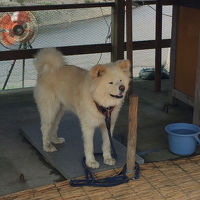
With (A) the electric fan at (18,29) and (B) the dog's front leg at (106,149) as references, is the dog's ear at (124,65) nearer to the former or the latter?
(B) the dog's front leg at (106,149)

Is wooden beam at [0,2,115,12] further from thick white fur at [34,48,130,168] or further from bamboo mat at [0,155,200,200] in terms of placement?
bamboo mat at [0,155,200,200]

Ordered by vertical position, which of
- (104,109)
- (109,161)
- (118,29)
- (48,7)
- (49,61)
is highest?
(48,7)

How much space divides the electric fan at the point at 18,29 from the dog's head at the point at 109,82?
10.7ft

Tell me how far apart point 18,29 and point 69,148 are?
2796mm

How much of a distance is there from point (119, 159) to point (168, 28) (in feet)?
15.8

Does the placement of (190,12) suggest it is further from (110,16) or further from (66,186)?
(66,186)

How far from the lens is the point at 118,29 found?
6832 mm

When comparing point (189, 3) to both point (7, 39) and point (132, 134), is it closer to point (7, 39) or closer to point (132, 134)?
point (132, 134)

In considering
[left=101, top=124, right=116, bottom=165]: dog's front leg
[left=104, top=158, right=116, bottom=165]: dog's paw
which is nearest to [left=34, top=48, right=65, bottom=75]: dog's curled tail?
[left=101, top=124, right=116, bottom=165]: dog's front leg

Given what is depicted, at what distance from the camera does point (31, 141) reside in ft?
16.8

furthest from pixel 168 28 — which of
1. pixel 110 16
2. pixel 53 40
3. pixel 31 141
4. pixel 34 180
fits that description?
pixel 34 180

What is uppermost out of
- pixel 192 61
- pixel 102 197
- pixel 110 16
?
pixel 110 16

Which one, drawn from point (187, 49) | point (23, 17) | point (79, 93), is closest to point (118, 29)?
point (187, 49)

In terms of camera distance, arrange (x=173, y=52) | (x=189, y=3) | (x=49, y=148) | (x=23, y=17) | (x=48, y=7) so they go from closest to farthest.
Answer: (x=49, y=148) < (x=189, y=3) < (x=173, y=52) < (x=48, y=7) < (x=23, y=17)
